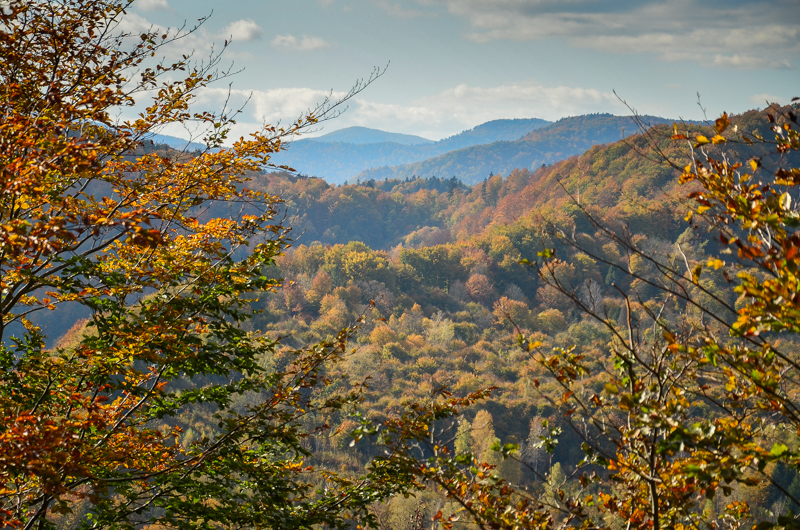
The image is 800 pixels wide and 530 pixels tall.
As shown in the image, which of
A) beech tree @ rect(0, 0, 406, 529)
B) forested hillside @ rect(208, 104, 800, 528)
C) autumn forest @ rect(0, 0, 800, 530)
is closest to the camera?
autumn forest @ rect(0, 0, 800, 530)

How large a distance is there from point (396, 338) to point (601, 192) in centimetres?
4126

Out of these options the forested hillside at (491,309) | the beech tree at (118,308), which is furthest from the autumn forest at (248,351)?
the forested hillside at (491,309)

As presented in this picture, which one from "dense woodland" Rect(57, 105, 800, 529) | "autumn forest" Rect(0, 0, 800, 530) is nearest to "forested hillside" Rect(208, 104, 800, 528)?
"dense woodland" Rect(57, 105, 800, 529)

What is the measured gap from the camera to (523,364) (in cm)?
3891

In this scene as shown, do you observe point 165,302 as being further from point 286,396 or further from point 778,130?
point 778,130

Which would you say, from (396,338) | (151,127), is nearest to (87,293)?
(151,127)

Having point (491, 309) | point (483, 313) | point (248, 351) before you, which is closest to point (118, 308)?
point (248, 351)

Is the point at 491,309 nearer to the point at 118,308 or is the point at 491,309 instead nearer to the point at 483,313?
the point at 483,313

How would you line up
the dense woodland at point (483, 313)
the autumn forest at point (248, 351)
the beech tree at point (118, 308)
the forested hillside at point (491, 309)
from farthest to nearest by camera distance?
1. the forested hillside at point (491, 309)
2. the dense woodland at point (483, 313)
3. the beech tree at point (118, 308)
4. the autumn forest at point (248, 351)

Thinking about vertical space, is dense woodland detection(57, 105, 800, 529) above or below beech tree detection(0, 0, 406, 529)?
below

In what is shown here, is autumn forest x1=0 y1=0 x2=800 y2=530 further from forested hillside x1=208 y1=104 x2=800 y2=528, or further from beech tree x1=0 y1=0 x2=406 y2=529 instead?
forested hillside x1=208 y1=104 x2=800 y2=528

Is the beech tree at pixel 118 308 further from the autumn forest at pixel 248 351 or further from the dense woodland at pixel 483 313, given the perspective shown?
the dense woodland at pixel 483 313

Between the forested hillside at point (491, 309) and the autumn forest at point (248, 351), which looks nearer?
the autumn forest at point (248, 351)

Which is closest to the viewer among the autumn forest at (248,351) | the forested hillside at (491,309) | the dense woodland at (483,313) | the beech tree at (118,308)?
the autumn forest at (248,351)
